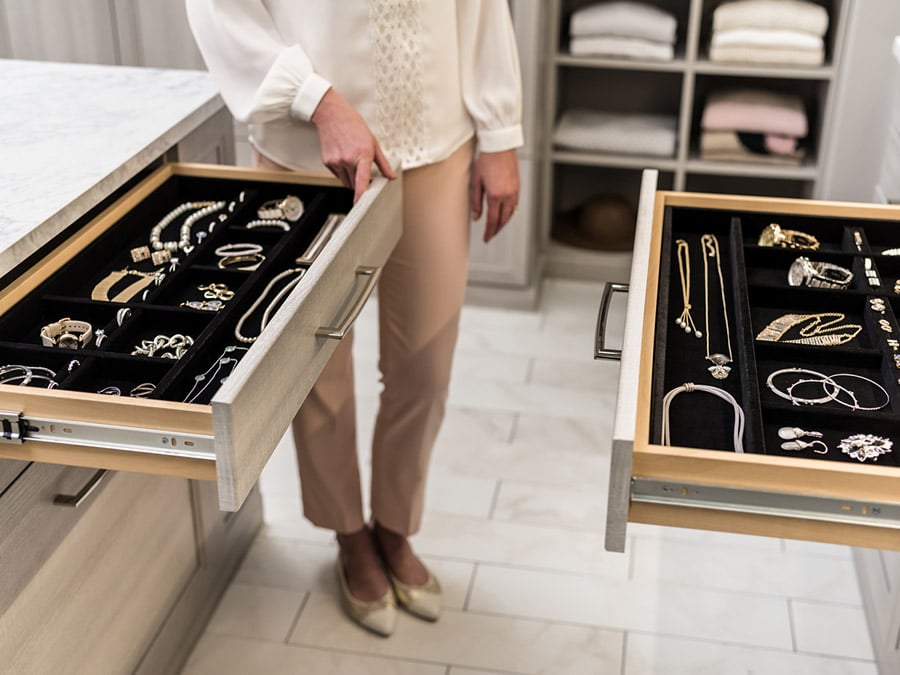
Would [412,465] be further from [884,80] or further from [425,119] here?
[884,80]

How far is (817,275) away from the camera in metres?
1.35

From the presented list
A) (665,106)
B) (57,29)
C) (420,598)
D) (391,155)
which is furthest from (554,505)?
(57,29)

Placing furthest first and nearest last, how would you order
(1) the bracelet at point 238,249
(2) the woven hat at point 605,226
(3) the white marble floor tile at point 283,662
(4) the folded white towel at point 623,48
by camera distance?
(2) the woven hat at point 605,226 < (4) the folded white towel at point 623,48 < (3) the white marble floor tile at point 283,662 < (1) the bracelet at point 238,249

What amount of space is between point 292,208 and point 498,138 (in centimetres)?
35

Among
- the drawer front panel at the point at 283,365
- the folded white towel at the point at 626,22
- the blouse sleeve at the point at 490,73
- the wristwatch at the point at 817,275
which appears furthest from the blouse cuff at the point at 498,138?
the folded white towel at the point at 626,22

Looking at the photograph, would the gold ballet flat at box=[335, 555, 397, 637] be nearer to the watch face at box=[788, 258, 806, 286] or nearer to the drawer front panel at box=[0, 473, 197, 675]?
the drawer front panel at box=[0, 473, 197, 675]

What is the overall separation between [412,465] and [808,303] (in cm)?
75

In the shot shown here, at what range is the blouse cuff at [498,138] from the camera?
1638 mm

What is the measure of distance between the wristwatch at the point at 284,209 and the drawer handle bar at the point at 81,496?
42cm

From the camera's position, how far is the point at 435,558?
1975 millimetres

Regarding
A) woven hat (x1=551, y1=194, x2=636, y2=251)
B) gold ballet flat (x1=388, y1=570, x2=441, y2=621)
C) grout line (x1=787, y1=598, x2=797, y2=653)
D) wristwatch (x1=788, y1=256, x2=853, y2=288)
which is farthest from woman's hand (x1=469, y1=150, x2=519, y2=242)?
woven hat (x1=551, y1=194, x2=636, y2=251)

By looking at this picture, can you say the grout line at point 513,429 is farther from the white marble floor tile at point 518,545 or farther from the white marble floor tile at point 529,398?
A: the white marble floor tile at point 518,545

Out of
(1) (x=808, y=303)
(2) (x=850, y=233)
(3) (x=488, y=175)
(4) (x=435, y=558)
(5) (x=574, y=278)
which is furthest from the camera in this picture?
(5) (x=574, y=278)

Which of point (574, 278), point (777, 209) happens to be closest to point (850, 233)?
point (777, 209)
